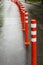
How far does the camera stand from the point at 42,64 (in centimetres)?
816

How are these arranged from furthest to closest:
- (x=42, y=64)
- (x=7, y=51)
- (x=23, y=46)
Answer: (x=23, y=46) < (x=7, y=51) < (x=42, y=64)

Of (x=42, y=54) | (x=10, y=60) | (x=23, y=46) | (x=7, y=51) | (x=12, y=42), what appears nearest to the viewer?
(x=10, y=60)

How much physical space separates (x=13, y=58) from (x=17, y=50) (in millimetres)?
1350

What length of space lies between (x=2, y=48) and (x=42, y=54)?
5.98ft

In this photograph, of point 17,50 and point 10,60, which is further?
point 17,50

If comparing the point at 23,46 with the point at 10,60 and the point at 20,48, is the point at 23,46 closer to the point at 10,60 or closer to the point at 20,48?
the point at 20,48

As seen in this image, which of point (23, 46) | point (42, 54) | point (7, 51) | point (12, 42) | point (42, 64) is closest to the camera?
point (42, 64)

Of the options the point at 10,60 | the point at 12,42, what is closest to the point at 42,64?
the point at 10,60

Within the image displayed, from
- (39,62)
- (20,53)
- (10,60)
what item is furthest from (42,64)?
(20,53)

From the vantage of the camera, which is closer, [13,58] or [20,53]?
[13,58]

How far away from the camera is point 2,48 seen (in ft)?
35.5

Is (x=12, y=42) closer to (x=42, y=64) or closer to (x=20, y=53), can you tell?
(x=20, y=53)

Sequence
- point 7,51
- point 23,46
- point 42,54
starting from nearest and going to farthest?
1. point 42,54
2. point 7,51
3. point 23,46

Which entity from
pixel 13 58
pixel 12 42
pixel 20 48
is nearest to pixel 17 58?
pixel 13 58
